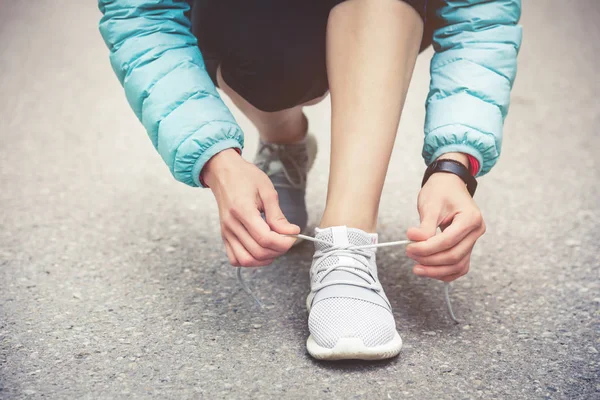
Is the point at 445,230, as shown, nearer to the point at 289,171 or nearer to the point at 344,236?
the point at 344,236

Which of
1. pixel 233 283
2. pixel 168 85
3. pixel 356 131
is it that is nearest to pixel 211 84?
pixel 168 85

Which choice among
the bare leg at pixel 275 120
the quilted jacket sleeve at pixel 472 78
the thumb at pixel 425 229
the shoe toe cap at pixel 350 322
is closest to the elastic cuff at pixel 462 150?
the quilted jacket sleeve at pixel 472 78

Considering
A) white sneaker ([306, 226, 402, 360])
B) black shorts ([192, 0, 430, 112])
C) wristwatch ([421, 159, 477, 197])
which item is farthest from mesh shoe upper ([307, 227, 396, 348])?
black shorts ([192, 0, 430, 112])

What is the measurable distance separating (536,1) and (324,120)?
1.60 meters

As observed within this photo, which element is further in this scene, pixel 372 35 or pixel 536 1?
pixel 536 1

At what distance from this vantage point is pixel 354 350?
738mm

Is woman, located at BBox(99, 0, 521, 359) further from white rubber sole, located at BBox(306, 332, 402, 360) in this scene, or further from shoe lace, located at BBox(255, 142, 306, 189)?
shoe lace, located at BBox(255, 142, 306, 189)

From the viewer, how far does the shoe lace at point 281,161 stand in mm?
1169

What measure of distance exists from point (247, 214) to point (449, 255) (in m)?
0.24

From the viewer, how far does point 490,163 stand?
2.85ft

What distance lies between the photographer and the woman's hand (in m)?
0.73

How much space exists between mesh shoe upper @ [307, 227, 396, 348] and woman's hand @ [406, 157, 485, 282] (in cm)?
8

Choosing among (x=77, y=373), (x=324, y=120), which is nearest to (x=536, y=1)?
(x=324, y=120)

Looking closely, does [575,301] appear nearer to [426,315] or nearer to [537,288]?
[537,288]
